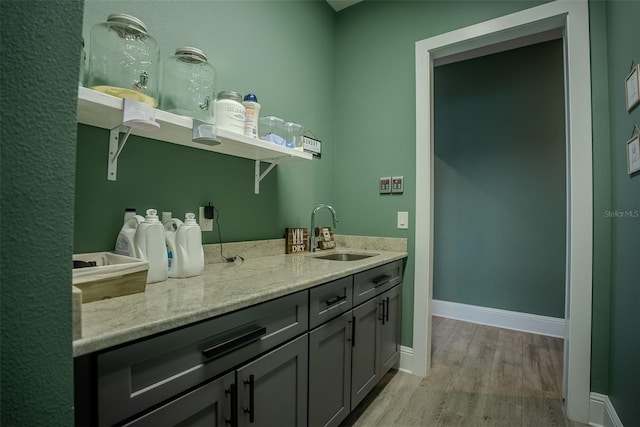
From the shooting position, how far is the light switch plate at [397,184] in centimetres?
223

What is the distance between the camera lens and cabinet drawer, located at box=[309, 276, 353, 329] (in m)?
1.22

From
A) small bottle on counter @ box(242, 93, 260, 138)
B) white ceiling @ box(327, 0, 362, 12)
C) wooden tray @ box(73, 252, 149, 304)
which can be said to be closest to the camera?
wooden tray @ box(73, 252, 149, 304)

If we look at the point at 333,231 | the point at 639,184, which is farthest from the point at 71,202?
the point at 333,231

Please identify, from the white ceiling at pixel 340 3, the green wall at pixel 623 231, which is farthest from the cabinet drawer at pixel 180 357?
the white ceiling at pixel 340 3

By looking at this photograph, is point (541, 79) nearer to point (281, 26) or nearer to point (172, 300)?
point (281, 26)

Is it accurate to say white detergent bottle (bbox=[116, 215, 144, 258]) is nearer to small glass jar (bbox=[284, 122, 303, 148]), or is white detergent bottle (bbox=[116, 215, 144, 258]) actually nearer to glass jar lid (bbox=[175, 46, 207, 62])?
glass jar lid (bbox=[175, 46, 207, 62])

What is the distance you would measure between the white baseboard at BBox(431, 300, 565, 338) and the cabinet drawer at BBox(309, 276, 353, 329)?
1.75m

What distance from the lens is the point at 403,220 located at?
222 cm

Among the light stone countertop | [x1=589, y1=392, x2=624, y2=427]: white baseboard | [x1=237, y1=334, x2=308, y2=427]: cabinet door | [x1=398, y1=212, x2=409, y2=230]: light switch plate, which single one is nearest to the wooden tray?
the light stone countertop

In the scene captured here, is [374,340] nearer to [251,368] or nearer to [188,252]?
[251,368]

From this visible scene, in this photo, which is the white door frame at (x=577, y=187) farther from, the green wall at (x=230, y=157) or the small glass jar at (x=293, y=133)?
the small glass jar at (x=293, y=133)

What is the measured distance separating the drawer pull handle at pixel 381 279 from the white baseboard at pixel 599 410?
4.01 ft

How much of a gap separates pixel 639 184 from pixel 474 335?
6.75 ft

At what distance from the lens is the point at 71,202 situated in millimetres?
509
